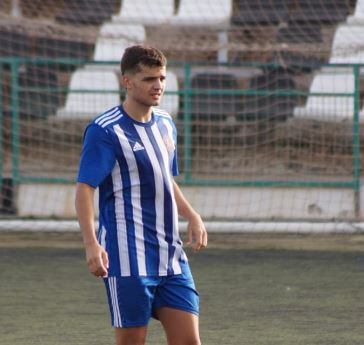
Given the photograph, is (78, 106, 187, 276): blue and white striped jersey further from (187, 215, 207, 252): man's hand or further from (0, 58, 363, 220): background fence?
(0, 58, 363, 220): background fence

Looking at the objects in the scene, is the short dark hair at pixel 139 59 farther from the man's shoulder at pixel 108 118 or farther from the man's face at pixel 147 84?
the man's shoulder at pixel 108 118

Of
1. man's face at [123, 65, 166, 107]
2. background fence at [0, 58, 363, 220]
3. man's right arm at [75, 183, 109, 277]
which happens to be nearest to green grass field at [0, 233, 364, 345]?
background fence at [0, 58, 363, 220]

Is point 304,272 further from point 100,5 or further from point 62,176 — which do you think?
point 100,5

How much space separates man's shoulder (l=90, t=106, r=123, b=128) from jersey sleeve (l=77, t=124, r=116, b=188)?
2cm

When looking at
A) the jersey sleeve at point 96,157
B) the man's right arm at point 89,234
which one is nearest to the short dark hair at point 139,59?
the jersey sleeve at point 96,157

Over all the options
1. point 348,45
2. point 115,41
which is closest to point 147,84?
point 348,45

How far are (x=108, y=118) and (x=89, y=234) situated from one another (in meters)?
0.48

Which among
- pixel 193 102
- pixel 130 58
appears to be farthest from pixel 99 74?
pixel 130 58

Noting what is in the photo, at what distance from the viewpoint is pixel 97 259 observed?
4035mm

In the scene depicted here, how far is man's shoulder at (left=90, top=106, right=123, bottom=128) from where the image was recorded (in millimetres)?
4230

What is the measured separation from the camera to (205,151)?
37.7 ft

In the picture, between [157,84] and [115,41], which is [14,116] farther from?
[157,84]

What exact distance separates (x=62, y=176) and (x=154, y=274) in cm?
710

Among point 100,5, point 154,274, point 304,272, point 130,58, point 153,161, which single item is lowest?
point 304,272
